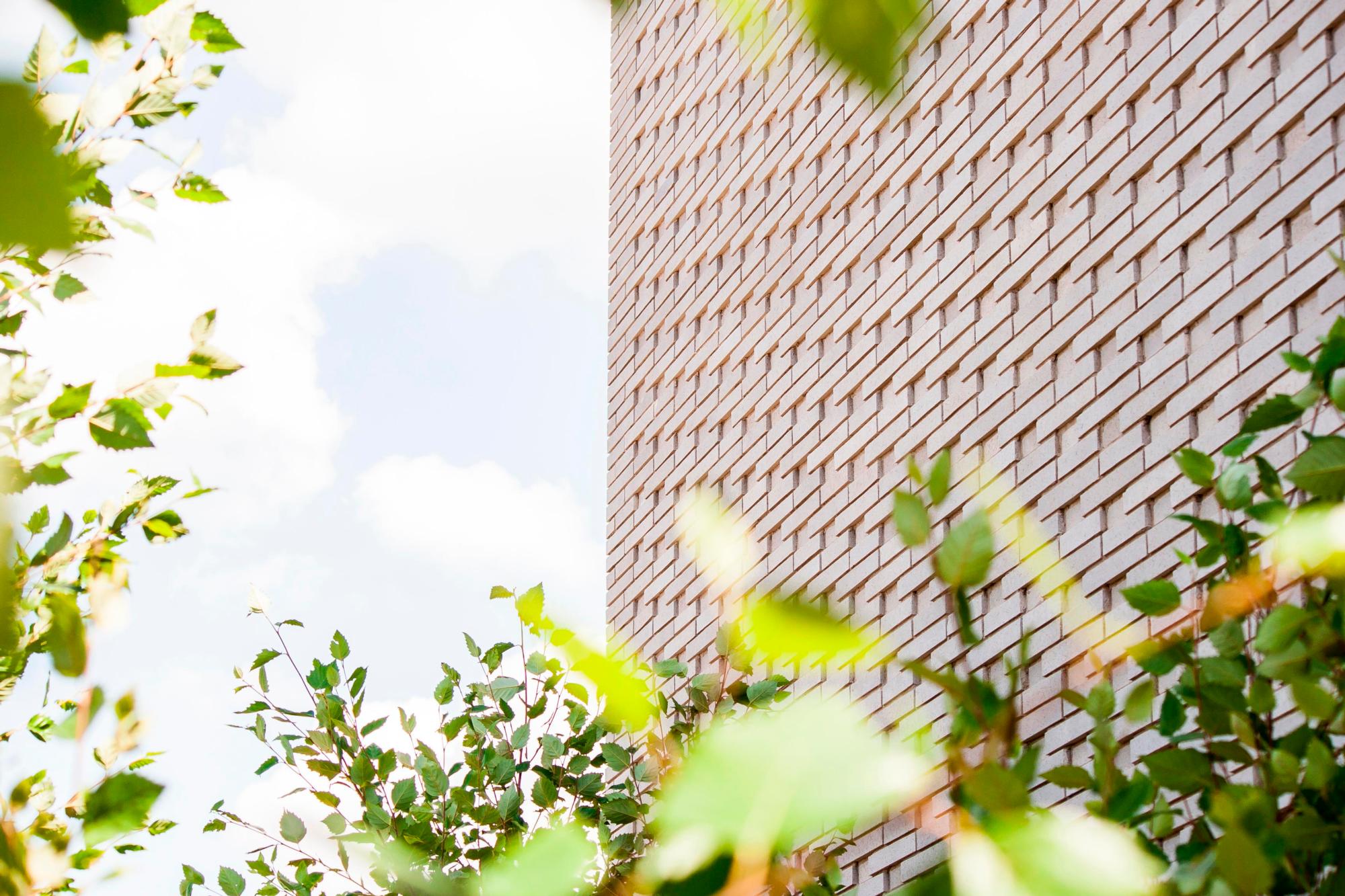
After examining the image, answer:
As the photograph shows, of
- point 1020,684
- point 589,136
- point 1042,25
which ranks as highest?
point 1042,25

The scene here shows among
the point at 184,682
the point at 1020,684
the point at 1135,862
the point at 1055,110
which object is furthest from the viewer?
the point at 1055,110

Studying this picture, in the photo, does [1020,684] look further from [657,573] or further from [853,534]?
[657,573]

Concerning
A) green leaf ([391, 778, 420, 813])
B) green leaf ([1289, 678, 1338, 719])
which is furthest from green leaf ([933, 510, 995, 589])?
green leaf ([391, 778, 420, 813])

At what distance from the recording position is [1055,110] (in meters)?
3.44

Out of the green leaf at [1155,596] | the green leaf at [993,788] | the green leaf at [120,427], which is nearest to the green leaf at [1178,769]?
the green leaf at [1155,596]

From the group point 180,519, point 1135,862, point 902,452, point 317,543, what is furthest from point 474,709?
point 1135,862

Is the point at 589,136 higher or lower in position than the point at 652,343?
lower

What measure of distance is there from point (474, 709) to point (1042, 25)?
2.23m

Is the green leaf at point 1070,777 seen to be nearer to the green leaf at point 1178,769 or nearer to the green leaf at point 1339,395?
the green leaf at point 1178,769

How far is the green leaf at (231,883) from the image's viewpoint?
3.12m

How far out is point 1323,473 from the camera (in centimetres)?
141

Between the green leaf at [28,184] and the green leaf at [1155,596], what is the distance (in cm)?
145

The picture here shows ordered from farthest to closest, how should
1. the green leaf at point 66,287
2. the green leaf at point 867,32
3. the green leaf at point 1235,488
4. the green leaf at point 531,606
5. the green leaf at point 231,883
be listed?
the green leaf at point 231,883 < the green leaf at point 531,606 < the green leaf at point 1235,488 < the green leaf at point 66,287 < the green leaf at point 867,32

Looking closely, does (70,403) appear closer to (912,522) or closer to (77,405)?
(77,405)
